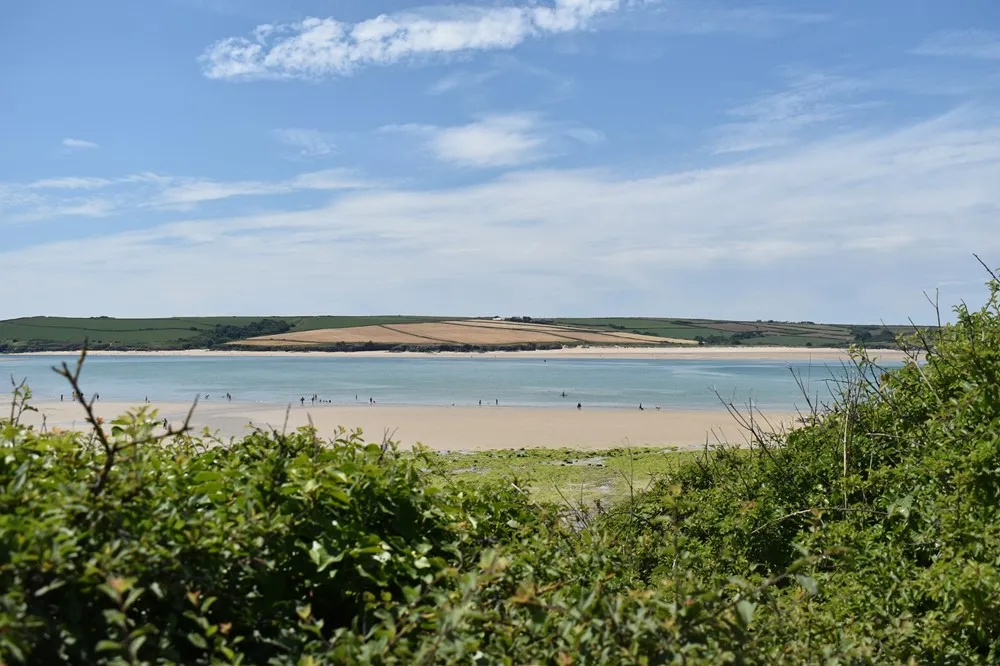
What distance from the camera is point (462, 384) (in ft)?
209

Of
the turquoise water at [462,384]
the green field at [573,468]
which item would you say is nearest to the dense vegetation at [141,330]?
the turquoise water at [462,384]

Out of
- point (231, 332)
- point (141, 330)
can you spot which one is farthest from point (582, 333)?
point (141, 330)

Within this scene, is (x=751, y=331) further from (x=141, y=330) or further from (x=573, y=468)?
(x=573, y=468)

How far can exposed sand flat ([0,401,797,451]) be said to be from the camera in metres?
31.2

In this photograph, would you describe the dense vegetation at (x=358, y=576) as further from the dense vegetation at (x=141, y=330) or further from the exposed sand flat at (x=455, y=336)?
the dense vegetation at (x=141, y=330)

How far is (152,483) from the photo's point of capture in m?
2.85

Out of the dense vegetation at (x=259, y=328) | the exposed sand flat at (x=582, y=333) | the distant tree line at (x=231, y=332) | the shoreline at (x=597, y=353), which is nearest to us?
the shoreline at (x=597, y=353)

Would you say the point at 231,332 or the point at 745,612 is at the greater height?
the point at 231,332

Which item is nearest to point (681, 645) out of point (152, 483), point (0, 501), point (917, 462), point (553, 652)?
point (553, 652)

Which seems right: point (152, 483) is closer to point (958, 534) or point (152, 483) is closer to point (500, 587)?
point (500, 587)

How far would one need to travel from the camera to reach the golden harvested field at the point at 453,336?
438 feet

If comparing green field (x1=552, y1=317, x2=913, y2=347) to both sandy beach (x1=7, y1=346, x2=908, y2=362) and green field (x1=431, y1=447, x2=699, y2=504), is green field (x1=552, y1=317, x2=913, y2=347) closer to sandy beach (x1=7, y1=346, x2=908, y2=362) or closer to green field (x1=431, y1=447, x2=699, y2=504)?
sandy beach (x1=7, y1=346, x2=908, y2=362)

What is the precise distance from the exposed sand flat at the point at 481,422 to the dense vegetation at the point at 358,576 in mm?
23604

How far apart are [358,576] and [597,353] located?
122m
